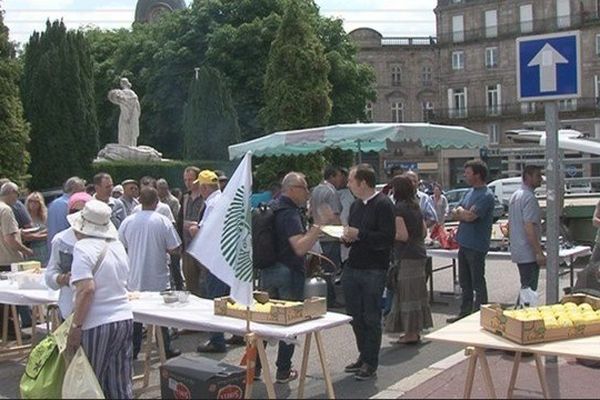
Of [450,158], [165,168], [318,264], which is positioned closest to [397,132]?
[318,264]

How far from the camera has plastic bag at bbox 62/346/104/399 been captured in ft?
17.8

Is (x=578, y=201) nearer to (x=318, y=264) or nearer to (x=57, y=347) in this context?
(x=318, y=264)

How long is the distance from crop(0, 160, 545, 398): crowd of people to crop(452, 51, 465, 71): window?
60.7 m

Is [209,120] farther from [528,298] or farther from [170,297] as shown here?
[170,297]

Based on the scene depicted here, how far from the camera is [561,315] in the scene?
623 cm

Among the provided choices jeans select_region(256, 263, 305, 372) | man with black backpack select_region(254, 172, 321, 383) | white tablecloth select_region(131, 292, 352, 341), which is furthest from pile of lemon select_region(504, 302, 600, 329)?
jeans select_region(256, 263, 305, 372)

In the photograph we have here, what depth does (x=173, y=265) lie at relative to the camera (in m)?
11.3

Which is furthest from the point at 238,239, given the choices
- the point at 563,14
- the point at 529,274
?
the point at 563,14

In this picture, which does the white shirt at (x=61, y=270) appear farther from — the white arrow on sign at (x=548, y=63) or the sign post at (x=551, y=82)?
the white arrow on sign at (x=548, y=63)

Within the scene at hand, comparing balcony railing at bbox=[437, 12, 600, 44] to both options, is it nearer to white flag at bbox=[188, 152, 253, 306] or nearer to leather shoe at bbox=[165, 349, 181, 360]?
leather shoe at bbox=[165, 349, 181, 360]

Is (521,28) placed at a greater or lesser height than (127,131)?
greater

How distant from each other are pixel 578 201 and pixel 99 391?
47.0ft

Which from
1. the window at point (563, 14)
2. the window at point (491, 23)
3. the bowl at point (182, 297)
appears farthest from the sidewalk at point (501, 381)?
the window at point (491, 23)

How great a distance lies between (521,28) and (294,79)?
34.1 metres
